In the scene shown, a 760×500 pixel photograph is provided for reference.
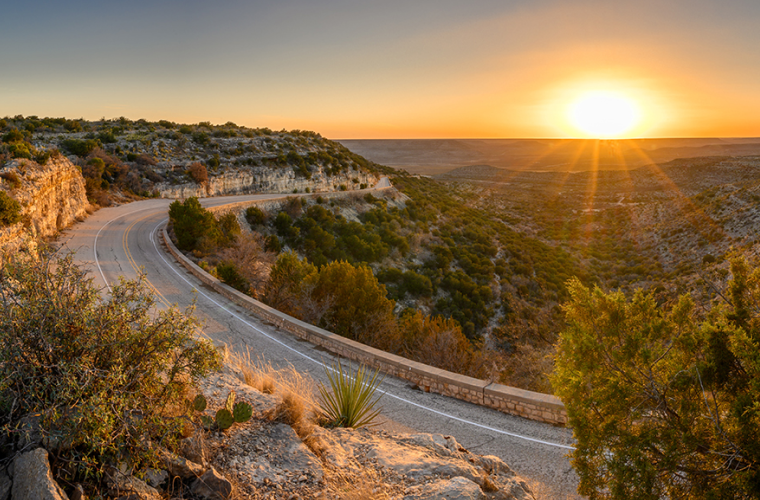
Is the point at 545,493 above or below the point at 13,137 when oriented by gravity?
below

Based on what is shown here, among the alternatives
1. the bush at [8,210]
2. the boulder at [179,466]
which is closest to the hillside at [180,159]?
the bush at [8,210]

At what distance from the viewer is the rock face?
1820cm

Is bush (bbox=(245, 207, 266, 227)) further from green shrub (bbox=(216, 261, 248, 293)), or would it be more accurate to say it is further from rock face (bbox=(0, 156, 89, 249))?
green shrub (bbox=(216, 261, 248, 293))

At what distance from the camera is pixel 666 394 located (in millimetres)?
4730

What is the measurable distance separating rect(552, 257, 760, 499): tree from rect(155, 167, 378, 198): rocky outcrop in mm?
41671

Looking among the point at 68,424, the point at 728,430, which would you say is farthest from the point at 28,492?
the point at 728,430

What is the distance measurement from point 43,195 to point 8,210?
5.60 m

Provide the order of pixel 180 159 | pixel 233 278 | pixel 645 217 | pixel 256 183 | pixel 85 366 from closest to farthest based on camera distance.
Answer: pixel 85 366 → pixel 233 278 → pixel 180 159 → pixel 256 183 → pixel 645 217

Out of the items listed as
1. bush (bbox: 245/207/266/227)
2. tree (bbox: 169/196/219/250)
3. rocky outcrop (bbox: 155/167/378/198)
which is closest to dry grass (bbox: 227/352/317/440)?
Result: tree (bbox: 169/196/219/250)

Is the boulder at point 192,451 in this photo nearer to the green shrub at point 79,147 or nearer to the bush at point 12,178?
the bush at point 12,178

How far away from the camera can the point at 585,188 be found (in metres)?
84.1

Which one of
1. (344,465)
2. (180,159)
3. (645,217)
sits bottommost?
(645,217)

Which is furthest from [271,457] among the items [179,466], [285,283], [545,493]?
[285,283]

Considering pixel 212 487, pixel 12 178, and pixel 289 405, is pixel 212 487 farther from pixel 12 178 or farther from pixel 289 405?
pixel 12 178
